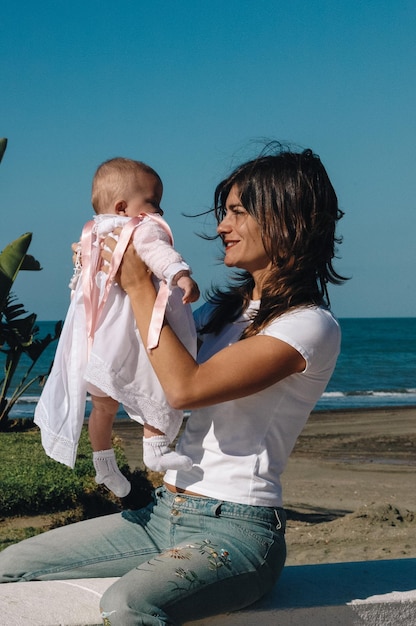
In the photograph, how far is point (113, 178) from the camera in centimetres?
308

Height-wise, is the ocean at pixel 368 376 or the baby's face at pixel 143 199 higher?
the baby's face at pixel 143 199

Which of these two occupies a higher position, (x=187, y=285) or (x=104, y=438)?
(x=187, y=285)

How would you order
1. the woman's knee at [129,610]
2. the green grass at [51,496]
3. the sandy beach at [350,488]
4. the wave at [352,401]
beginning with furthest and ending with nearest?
the wave at [352,401] → the sandy beach at [350,488] → the green grass at [51,496] → the woman's knee at [129,610]

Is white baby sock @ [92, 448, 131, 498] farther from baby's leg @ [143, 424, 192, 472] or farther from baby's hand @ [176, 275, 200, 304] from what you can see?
baby's hand @ [176, 275, 200, 304]

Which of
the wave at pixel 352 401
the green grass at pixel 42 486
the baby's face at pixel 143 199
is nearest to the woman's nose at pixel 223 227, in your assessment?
the baby's face at pixel 143 199

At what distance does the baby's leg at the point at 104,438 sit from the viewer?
2.81 meters

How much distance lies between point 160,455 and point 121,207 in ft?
3.17

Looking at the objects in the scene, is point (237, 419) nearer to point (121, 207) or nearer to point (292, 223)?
point (292, 223)

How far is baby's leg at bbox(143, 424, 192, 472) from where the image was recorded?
2547 mm

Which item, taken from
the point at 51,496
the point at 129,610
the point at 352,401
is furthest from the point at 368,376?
the point at 129,610

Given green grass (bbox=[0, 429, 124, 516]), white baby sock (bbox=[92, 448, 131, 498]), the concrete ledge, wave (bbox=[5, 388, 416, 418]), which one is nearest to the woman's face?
white baby sock (bbox=[92, 448, 131, 498])

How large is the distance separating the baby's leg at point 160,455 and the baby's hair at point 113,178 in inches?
35.0

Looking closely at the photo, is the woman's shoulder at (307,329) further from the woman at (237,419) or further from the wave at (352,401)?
the wave at (352,401)

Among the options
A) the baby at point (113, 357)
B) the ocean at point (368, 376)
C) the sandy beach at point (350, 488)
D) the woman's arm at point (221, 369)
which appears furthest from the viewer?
the ocean at point (368, 376)
